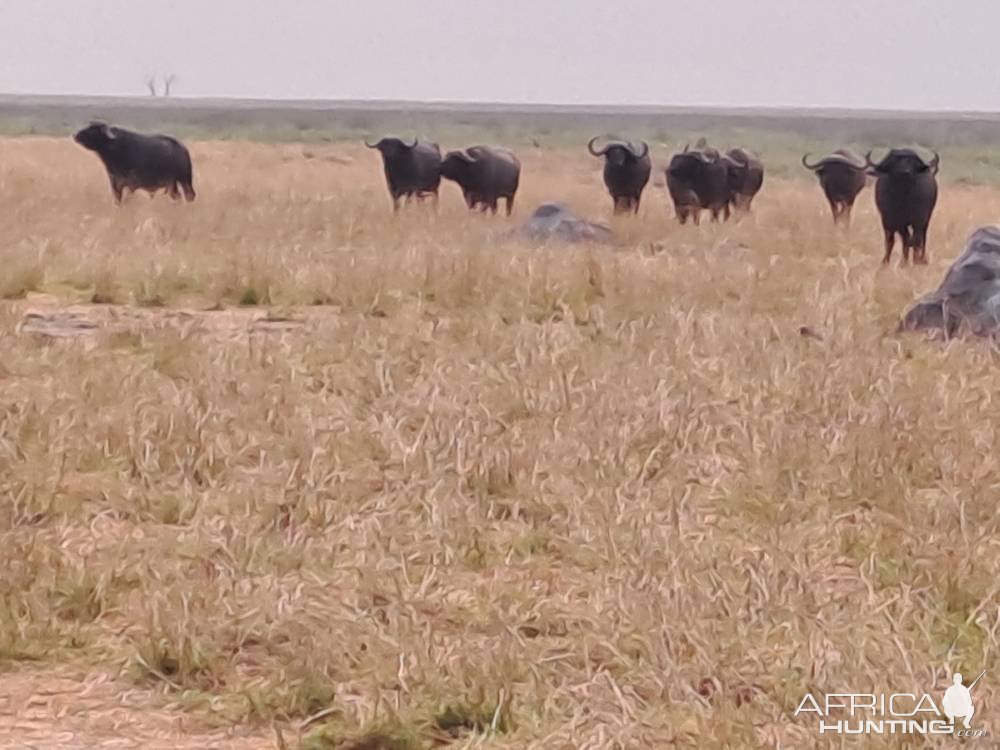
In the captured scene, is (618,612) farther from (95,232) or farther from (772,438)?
(95,232)

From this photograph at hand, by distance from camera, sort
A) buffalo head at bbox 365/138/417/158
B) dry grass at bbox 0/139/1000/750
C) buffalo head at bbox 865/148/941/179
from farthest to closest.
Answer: buffalo head at bbox 365/138/417/158, buffalo head at bbox 865/148/941/179, dry grass at bbox 0/139/1000/750

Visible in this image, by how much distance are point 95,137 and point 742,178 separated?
9.35 m

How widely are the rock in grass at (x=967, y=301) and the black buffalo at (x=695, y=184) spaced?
970cm

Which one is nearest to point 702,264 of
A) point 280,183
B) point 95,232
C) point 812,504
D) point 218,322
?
point 218,322

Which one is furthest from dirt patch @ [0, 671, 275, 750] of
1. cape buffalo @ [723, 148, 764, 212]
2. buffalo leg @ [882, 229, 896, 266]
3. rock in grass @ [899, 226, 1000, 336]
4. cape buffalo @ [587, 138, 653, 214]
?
cape buffalo @ [723, 148, 764, 212]

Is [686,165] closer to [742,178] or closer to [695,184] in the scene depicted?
[695,184]

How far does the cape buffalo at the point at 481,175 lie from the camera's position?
19.7 m

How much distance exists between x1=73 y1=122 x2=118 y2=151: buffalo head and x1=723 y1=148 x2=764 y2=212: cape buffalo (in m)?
8.77

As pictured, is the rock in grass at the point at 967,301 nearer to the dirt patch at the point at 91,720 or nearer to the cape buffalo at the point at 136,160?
the dirt patch at the point at 91,720

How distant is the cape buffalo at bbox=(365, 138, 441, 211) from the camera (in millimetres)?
19578

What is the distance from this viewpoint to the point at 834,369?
6.46 m
